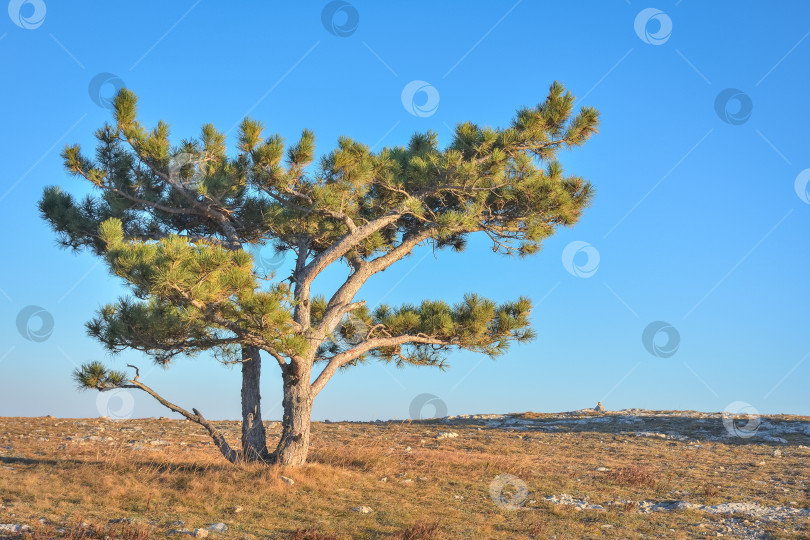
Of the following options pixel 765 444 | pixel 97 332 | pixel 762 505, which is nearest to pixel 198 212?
pixel 97 332

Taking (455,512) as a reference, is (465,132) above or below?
above

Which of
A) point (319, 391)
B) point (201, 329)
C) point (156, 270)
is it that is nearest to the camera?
point (156, 270)

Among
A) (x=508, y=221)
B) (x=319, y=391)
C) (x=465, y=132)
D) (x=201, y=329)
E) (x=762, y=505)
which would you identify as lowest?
(x=762, y=505)

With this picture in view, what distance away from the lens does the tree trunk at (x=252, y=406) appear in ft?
48.3

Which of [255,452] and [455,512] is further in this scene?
[255,452]

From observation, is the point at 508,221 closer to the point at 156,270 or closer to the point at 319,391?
the point at 319,391

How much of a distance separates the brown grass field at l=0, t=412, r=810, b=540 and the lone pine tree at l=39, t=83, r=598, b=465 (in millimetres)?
1903

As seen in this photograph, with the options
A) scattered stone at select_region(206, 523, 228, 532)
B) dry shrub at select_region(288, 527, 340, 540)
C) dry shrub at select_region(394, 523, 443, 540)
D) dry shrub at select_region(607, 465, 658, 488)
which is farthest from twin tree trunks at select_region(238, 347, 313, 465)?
dry shrub at select_region(607, 465, 658, 488)

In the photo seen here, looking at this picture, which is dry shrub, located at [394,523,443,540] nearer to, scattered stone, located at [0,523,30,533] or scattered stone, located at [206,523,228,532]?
scattered stone, located at [206,523,228,532]

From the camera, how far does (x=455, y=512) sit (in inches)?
434

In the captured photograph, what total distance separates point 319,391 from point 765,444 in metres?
17.7

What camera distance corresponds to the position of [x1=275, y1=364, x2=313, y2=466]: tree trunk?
546 inches

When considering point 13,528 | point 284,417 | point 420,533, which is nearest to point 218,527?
point 13,528

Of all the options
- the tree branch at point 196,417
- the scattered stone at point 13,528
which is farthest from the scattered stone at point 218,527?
the tree branch at point 196,417
